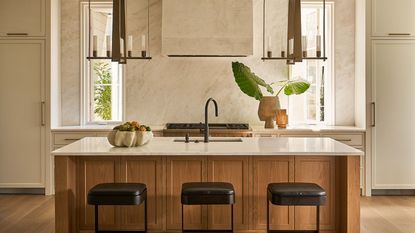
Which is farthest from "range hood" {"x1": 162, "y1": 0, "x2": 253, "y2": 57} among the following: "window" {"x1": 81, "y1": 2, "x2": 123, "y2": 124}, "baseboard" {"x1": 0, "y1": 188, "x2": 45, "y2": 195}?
"baseboard" {"x1": 0, "y1": 188, "x2": 45, "y2": 195}

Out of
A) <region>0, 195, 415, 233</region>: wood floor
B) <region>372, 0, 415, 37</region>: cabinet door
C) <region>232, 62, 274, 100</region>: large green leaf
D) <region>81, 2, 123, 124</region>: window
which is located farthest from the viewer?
<region>81, 2, 123, 124</region>: window

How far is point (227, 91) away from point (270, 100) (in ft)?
2.26

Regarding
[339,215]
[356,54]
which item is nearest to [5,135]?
[339,215]

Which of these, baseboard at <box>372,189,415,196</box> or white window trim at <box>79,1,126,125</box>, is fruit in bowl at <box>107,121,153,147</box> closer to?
white window trim at <box>79,1,126,125</box>

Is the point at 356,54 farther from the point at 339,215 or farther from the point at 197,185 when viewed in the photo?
the point at 197,185

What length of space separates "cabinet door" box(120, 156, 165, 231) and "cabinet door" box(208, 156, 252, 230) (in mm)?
412

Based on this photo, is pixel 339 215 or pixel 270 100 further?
pixel 270 100

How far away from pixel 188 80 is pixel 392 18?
2651 millimetres

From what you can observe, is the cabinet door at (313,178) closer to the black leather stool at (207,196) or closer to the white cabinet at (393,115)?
the black leather stool at (207,196)

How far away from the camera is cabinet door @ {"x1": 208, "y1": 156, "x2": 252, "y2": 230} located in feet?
13.0

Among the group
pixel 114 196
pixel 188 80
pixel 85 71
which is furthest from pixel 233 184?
pixel 85 71

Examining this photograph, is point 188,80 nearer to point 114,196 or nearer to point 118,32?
point 118,32

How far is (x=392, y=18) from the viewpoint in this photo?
5.93m

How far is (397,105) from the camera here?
19.4 ft
